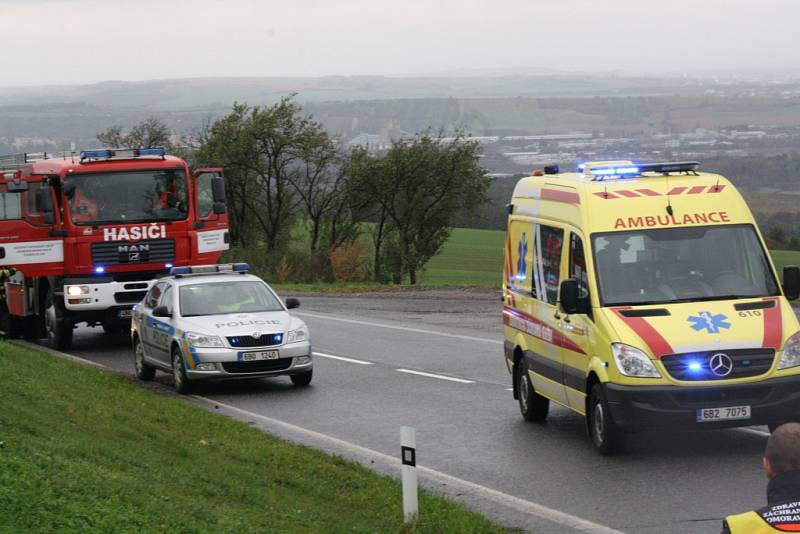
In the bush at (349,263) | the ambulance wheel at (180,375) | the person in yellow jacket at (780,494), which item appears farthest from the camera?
the bush at (349,263)

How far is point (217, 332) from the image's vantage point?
1781 centimetres

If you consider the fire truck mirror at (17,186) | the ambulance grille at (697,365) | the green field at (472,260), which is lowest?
the green field at (472,260)

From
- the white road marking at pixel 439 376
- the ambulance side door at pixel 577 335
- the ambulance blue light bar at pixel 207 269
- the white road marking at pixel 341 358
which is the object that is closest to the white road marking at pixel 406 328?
the white road marking at pixel 341 358

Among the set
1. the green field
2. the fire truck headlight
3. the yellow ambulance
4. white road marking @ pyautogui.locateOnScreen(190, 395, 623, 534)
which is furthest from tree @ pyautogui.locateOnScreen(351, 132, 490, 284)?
the yellow ambulance

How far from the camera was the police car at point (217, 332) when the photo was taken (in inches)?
696

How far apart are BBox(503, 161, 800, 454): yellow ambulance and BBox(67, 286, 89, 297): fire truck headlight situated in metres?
11.4

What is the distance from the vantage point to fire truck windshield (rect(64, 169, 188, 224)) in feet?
76.5

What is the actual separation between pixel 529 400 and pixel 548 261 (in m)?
1.63

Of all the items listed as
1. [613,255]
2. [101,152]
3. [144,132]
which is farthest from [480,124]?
[613,255]

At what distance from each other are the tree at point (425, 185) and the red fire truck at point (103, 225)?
36.0 m

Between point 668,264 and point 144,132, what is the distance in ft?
220

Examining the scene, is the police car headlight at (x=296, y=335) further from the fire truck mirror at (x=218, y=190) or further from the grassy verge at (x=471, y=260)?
the grassy verge at (x=471, y=260)

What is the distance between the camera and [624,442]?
11.9 meters

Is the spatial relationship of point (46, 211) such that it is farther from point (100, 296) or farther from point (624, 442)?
point (624, 442)
